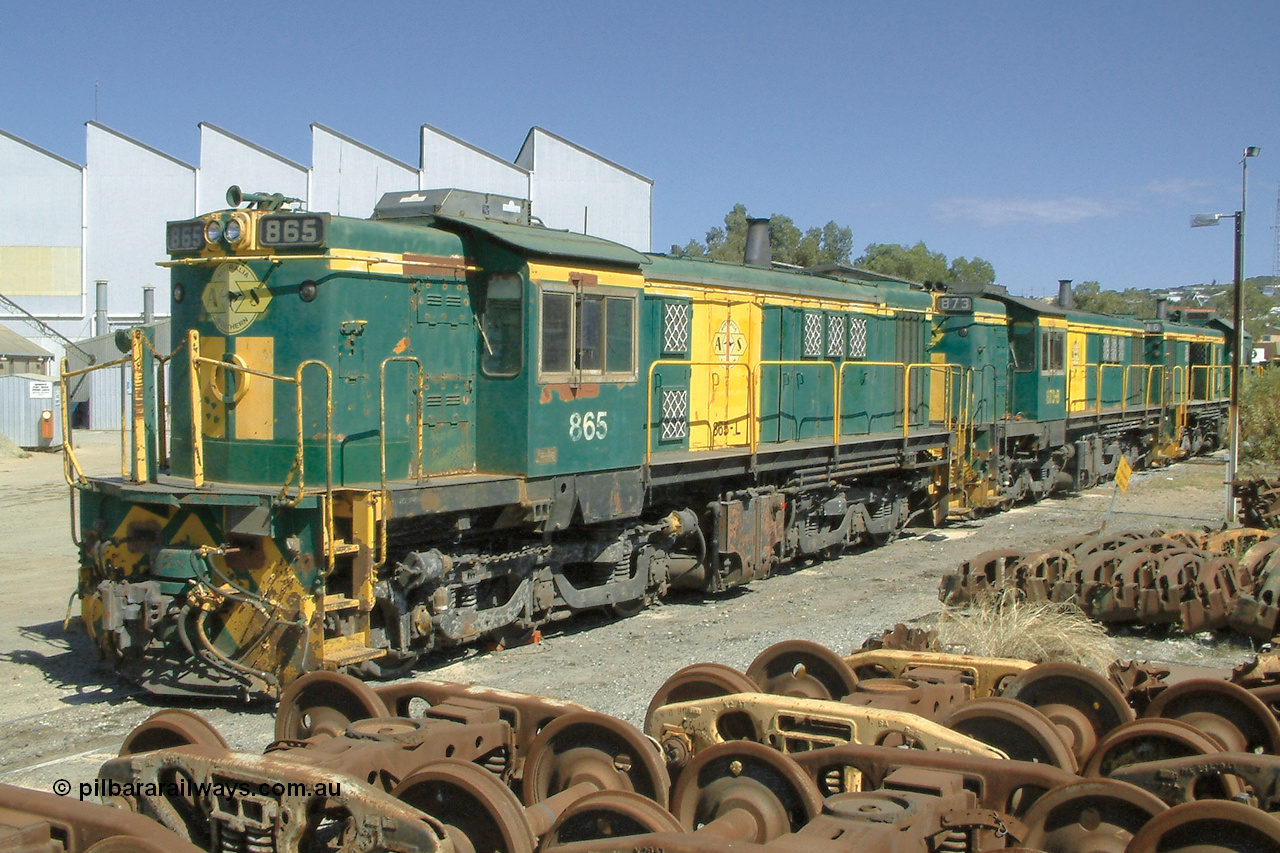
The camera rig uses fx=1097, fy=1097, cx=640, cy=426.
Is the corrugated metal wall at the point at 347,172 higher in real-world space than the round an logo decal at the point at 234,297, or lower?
higher

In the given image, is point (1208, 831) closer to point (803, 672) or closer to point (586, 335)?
point (803, 672)

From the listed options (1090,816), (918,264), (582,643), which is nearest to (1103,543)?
(582,643)

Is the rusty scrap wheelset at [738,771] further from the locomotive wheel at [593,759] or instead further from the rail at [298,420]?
the rail at [298,420]

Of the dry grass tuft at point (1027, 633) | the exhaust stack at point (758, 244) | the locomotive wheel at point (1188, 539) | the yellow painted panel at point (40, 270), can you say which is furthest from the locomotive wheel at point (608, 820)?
the yellow painted panel at point (40, 270)

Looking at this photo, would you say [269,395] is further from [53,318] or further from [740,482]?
[53,318]

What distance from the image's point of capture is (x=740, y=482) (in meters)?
11.5

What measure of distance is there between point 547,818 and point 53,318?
3872 centimetres

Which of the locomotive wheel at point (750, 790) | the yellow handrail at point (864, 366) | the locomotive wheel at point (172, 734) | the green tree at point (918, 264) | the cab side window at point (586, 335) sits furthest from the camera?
the green tree at point (918, 264)

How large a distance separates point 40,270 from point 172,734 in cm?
3739

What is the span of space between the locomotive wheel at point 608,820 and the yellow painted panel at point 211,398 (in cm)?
491

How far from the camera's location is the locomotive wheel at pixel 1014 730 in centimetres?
475

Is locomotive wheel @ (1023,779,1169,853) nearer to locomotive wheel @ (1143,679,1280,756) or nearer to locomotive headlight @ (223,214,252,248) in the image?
locomotive wheel @ (1143,679,1280,756)

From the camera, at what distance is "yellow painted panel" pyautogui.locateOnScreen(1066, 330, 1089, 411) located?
20234 mm

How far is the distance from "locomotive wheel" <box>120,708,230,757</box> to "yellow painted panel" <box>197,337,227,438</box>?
3.40 m
